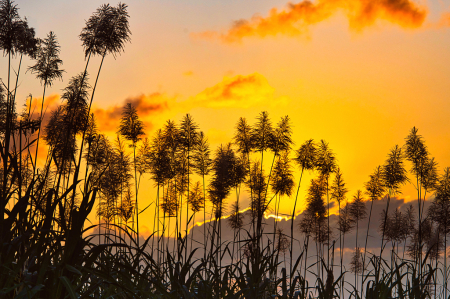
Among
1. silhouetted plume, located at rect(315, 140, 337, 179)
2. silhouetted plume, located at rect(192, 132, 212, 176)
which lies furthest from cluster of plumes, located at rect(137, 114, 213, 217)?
silhouetted plume, located at rect(315, 140, 337, 179)

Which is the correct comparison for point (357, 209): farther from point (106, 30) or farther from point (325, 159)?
point (106, 30)

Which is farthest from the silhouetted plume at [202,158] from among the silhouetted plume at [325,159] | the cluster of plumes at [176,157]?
the silhouetted plume at [325,159]

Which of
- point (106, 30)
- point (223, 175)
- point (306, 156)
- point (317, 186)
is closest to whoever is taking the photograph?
point (106, 30)

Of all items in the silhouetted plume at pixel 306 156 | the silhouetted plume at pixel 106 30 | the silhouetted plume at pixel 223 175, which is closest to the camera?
the silhouetted plume at pixel 106 30

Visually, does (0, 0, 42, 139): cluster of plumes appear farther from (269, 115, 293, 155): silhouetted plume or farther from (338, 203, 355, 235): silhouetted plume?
(338, 203, 355, 235): silhouetted plume

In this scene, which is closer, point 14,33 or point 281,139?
point 14,33

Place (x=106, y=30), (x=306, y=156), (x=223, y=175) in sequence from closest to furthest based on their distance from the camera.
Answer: (x=106, y=30) → (x=223, y=175) → (x=306, y=156)

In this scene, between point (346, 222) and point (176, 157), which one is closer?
point (176, 157)

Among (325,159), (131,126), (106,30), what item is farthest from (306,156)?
(106,30)

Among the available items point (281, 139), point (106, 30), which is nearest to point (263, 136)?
point (281, 139)

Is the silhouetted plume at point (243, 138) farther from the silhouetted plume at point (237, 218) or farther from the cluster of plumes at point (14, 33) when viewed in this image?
the cluster of plumes at point (14, 33)

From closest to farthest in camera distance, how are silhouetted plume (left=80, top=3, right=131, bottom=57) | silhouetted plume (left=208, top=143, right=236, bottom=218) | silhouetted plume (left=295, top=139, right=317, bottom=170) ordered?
silhouetted plume (left=80, top=3, right=131, bottom=57) < silhouetted plume (left=208, top=143, right=236, bottom=218) < silhouetted plume (left=295, top=139, right=317, bottom=170)

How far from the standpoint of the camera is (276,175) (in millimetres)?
12062

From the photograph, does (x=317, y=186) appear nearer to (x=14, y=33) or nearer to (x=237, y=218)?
(x=237, y=218)
